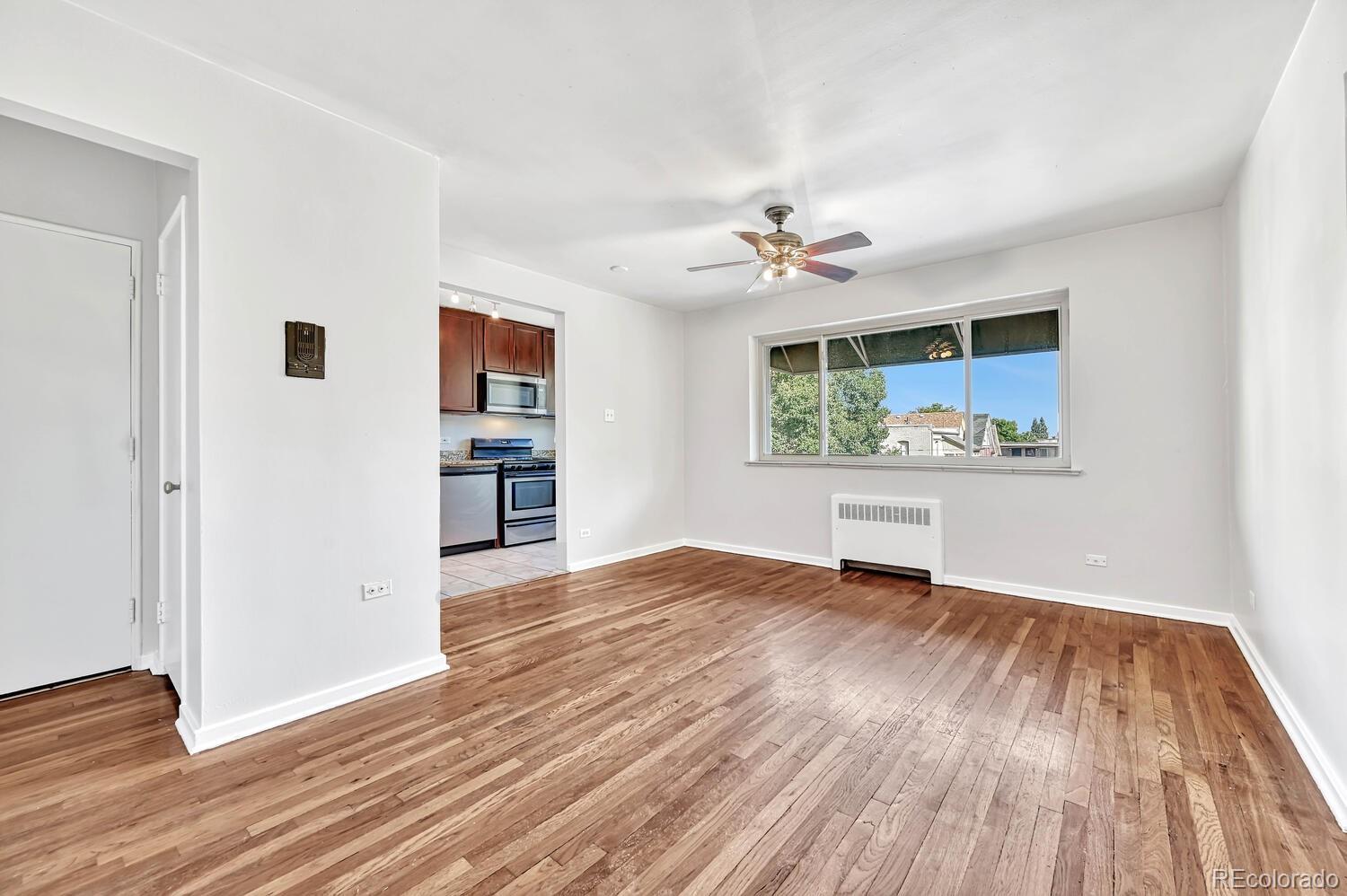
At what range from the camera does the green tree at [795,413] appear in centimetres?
533

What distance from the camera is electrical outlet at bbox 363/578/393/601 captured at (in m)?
2.55

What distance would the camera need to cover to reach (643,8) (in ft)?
6.11

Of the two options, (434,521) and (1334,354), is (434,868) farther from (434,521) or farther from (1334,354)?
(1334,354)

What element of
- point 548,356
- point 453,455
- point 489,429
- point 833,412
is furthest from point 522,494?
point 833,412

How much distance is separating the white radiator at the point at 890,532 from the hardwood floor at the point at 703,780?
134cm

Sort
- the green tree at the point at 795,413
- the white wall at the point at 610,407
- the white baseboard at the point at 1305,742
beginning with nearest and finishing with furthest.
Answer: the white baseboard at the point at 1305,742
the white wall at the point at 610,407
the green tree at the point at 795,413

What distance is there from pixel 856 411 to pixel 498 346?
3886 millimetres

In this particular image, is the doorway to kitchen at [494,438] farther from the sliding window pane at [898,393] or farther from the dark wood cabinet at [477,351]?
the sliding window pane at [898,393]

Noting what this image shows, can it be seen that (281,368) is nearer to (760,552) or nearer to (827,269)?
(827,269)

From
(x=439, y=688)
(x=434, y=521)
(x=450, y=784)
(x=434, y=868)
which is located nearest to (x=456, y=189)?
(x=434, y=521)

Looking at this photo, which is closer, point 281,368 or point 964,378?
point 281,368

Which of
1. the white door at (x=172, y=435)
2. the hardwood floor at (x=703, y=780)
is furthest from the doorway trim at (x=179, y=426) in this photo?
the hardwood floor at (x=703, y=780)

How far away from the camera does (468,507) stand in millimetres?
5781

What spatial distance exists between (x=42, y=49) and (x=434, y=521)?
206 cm
